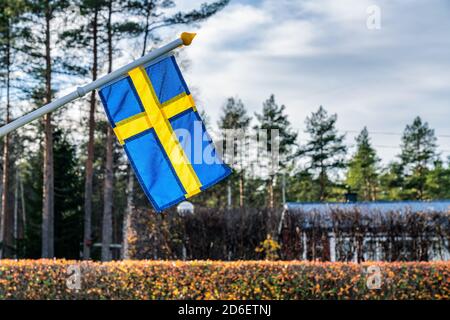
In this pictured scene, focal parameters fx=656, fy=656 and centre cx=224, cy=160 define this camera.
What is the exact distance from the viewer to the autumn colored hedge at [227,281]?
11883 mm

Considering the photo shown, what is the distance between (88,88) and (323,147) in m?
39.9

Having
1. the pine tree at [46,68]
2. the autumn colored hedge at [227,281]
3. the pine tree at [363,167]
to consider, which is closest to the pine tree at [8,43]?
the pine tree at [46,68]

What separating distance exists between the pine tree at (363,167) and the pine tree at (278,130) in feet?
22.3

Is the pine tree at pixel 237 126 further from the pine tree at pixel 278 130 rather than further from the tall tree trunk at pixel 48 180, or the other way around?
the tall tree trunk at pixel 48 180

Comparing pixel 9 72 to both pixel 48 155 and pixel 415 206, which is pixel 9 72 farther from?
pixel 415 206

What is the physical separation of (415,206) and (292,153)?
19483 mm

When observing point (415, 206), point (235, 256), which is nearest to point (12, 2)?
point (235, 256)

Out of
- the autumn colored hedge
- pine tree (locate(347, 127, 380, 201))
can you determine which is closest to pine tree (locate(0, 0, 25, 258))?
the autumn colored hedge

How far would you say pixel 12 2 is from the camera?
77.6ft

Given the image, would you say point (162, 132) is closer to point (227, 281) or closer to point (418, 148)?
point (227, 281)

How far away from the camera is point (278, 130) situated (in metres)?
42.7

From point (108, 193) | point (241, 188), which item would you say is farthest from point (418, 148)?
point (108, 193)

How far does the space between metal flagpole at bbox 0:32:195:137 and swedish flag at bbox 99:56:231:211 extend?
0.25 meters

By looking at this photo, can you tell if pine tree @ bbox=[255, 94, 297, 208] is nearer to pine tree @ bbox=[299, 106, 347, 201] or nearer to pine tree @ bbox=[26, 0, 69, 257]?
pine tree @ bbox=[299, 106, 347, 201]
